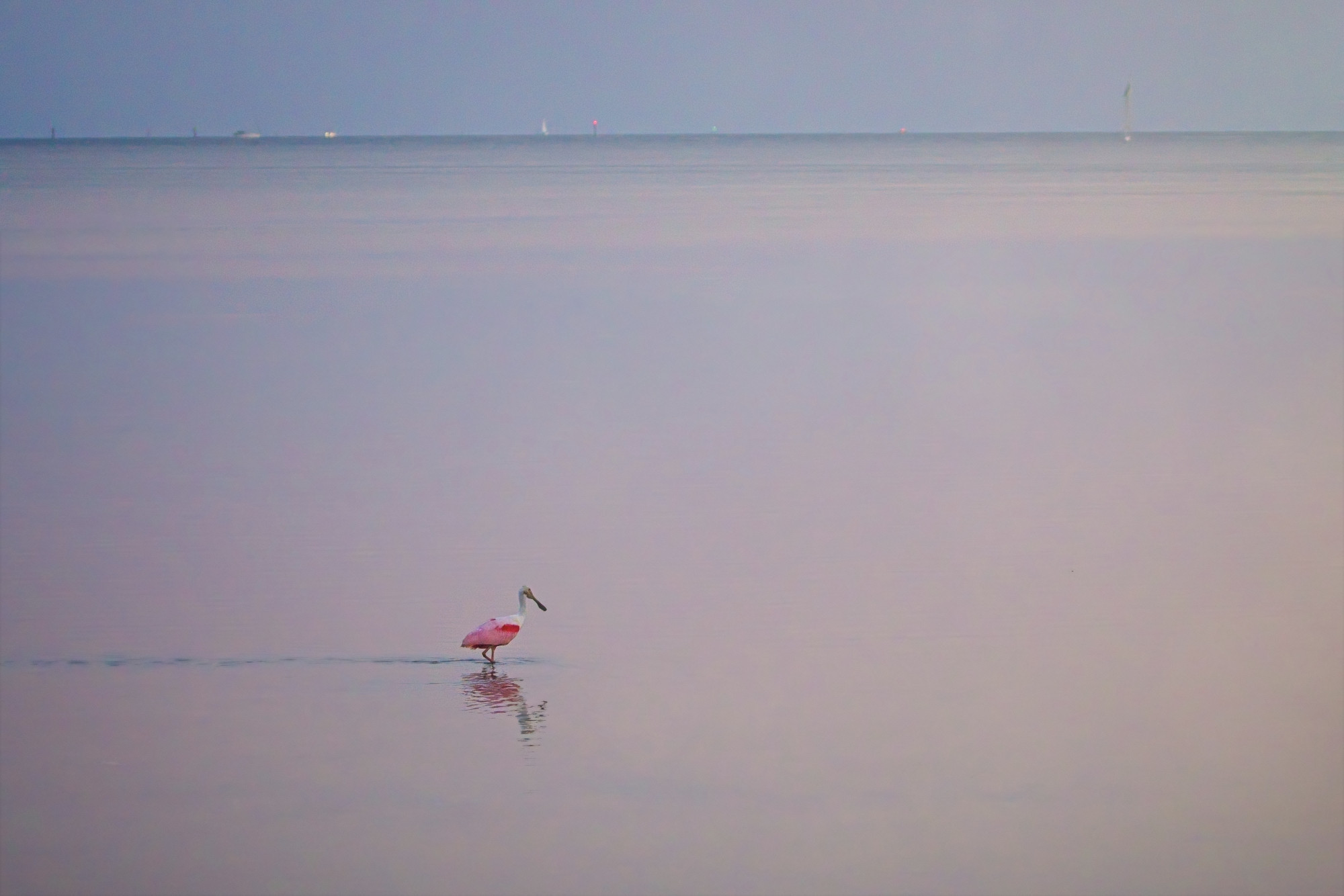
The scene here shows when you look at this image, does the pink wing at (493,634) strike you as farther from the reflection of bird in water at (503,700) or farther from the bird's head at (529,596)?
the bird's head at (529,596)

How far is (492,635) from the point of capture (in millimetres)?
6410

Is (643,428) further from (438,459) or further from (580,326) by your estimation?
(580,326)

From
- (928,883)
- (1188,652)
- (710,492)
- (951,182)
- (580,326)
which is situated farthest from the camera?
(951,182)

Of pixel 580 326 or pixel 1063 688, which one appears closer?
pixel 1063 688

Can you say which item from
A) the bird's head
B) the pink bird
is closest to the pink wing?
the pink bird

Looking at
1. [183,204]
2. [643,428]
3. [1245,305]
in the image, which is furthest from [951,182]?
[643,428]

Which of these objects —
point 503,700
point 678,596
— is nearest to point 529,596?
point 678,596

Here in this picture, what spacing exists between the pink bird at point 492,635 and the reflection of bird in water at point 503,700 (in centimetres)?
8

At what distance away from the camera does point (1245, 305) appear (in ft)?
56.6

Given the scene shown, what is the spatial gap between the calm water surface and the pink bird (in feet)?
0.22

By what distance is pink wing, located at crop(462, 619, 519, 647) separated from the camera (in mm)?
6410

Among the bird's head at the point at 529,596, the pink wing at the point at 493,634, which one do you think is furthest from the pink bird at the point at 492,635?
the bird's head at the point at 529,596

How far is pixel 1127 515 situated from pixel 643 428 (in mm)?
3600

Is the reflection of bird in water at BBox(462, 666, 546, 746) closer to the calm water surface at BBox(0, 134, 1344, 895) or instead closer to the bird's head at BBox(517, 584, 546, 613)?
the calm water surface at BBox(0, 134, 1344, 895)
